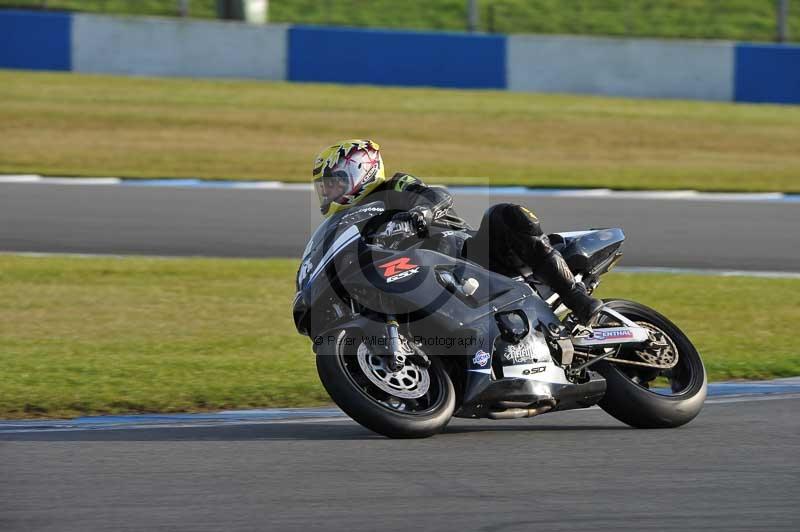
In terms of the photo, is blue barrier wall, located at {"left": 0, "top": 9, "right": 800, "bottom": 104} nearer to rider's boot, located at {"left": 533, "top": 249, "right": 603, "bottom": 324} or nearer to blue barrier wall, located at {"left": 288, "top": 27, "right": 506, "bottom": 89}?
blue barrier wall, located at {"left": 288, "top": 27, "right": 506, "bottom": 89}

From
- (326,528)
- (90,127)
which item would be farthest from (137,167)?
(326,528)

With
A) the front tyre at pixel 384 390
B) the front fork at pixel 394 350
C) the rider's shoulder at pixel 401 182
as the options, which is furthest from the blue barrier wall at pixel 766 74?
the front fork at pixel 394 350

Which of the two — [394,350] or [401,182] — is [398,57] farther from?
[394,350]

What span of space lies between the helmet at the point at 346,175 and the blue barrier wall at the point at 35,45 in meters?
17.7

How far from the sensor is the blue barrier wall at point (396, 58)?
22.5m

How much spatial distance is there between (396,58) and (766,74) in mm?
6081

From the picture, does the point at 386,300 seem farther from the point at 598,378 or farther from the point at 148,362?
the point at 148,362

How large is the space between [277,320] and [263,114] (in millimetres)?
11575

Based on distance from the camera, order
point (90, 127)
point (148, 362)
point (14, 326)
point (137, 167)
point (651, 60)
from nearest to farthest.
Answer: point (148, 362) < point (14, 326) < point (137, 167) < point (90, 127) < point (651, 60)

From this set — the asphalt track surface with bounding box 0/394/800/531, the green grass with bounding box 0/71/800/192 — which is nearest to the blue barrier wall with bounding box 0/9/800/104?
the green grass with bounding box 0/71/800/192

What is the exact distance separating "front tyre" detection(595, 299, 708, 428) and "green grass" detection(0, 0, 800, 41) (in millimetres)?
17008

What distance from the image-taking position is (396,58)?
22.8m

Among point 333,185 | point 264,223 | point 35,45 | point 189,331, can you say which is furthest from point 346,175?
point 35,45

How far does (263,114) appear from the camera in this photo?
68.0 ft
